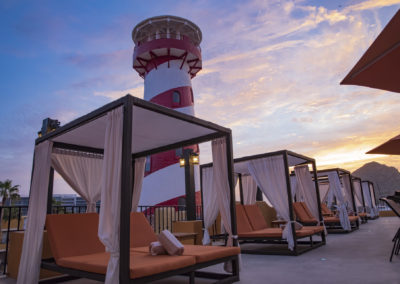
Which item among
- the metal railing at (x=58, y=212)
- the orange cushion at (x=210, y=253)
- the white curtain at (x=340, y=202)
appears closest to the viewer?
the orange cushion at (x=210, y=253)

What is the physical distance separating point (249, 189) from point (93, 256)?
6.53 m

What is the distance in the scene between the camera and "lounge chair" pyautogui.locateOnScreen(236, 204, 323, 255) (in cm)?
552

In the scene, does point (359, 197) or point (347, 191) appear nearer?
point (347, 191)

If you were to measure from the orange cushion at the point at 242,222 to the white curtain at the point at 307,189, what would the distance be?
2271 millimetres

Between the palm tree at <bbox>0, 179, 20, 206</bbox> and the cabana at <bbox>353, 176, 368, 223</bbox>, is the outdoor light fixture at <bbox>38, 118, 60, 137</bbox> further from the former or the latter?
the palm tree at <bbox>0, 179, 20, 206</bbox>

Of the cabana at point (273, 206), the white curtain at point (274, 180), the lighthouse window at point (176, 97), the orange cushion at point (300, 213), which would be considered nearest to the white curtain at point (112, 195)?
the cabana at point (273, 206)

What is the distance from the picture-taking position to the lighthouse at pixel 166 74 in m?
12.3

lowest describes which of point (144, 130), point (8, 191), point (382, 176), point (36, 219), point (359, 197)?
point (36, 219)

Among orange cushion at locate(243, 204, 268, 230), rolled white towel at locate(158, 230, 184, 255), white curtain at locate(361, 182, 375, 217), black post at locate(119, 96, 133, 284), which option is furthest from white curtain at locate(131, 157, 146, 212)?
white curtain at locate(361, 182, 375, 217)

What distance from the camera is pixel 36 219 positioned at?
379cm

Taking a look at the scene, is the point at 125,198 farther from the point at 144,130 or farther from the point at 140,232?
the point at 140,232

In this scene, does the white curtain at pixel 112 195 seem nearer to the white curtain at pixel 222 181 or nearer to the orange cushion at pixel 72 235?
the orange cushion at pixel 72 235

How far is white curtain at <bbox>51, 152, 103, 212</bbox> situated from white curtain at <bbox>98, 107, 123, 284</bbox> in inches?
77.9

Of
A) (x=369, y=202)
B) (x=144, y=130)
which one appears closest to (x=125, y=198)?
(x=144, y=130)
